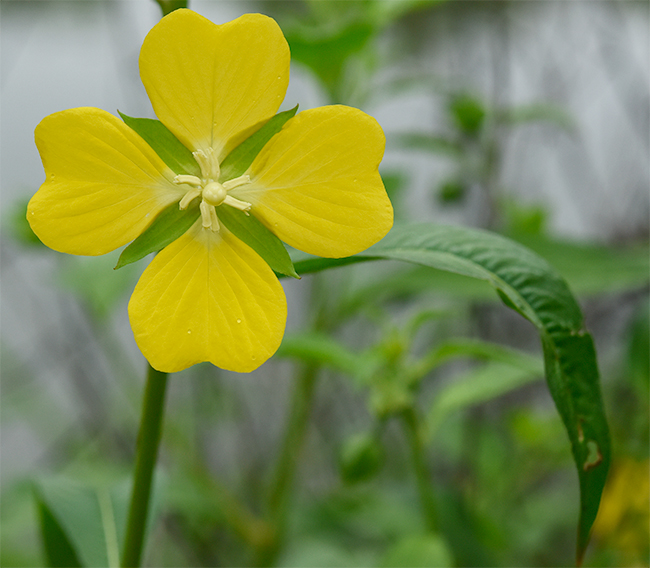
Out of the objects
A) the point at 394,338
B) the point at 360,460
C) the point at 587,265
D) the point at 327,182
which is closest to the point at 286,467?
the point at 360,460

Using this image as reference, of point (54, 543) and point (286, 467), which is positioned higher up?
point (54, 543)

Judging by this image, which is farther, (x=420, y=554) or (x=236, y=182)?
(x=420, y=554)

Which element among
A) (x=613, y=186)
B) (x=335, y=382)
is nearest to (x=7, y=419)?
(x=335, y=382)

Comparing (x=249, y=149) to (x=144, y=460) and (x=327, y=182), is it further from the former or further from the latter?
(x=144, y=460)

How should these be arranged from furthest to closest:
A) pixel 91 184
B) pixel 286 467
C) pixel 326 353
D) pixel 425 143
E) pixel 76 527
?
pixel 425 143 < pixel 286 467 < pixel 326 353 < pixel 76 527 < pixel 91 184

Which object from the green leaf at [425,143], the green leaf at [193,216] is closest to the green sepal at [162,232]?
the green leaf at [193,216]

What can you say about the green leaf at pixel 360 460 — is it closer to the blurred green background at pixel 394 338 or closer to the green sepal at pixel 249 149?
the blurred green background at pixel 394 338

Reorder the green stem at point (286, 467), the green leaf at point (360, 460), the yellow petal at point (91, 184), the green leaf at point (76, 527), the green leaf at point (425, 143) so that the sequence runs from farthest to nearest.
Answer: the green leaf at point (425, 143) < the green stem at point (286, 467) < the green leaf at point (360, 460) < the green leaf at point (76, 527) < the yellow petal at point (91, 184)

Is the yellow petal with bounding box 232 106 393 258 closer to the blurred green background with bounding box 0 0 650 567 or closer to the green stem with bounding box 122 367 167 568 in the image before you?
the green stem with bounding box 122 367 167 568
